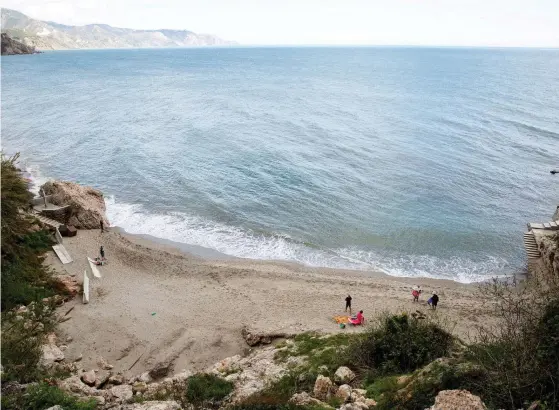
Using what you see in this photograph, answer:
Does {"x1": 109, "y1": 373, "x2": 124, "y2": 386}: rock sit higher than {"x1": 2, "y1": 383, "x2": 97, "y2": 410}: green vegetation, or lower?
lower

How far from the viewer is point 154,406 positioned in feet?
39.3

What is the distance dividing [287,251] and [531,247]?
1788cm

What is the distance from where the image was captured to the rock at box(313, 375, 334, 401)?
1248cm

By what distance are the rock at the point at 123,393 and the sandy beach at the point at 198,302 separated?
355cm

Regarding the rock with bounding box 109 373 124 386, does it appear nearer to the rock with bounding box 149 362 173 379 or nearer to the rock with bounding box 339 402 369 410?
the rock with bounding box 149 362 173 379

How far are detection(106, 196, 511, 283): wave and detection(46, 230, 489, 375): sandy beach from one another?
1261 mm

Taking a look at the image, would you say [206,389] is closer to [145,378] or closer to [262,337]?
[145,378]

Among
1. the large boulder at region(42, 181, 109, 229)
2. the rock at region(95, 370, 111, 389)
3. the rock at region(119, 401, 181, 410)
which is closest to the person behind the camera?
the rock at region(119, 401, 181, 410)

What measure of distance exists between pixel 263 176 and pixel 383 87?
236 ft

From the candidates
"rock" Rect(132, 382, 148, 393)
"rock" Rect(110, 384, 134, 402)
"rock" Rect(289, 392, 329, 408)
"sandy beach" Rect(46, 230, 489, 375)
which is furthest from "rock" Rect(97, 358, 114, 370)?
"rock" Rect(289, 392, 329, 408)

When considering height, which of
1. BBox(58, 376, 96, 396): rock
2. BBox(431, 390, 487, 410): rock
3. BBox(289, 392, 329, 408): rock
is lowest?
BBox(58, 376, 96, 396): rock

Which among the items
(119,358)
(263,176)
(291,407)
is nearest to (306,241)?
(263,176)

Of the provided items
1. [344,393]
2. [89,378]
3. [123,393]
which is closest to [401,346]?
[344,393]

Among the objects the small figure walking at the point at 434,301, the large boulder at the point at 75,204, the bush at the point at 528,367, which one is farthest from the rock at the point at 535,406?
the large boulder at the point at 75,204
